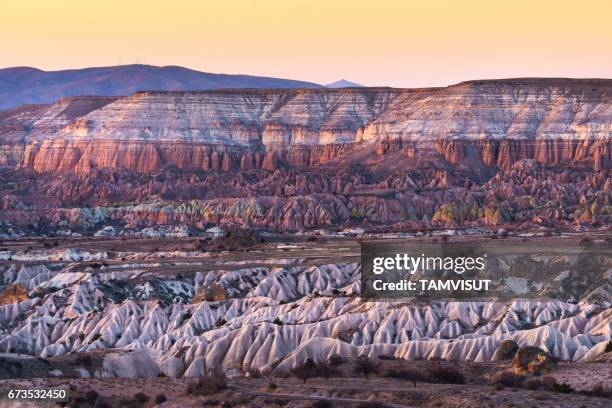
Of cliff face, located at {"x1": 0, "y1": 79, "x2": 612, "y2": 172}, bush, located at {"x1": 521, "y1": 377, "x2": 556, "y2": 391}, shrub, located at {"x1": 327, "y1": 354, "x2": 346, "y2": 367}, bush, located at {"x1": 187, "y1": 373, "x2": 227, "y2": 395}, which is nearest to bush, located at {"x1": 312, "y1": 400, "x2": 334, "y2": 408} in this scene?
bush, located at {"x1": 187, "y1": 373, "x2": 227, "y2": 395}

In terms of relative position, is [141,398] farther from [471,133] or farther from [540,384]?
[471,133]

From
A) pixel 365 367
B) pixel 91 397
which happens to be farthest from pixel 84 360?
pixel 365 367

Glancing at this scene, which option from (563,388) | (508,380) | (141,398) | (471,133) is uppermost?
(471,133)

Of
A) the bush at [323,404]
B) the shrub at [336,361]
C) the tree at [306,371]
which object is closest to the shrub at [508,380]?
the shrub at [336,361]

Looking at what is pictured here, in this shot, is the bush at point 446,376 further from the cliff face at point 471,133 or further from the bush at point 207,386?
the cliff face at point 471,133

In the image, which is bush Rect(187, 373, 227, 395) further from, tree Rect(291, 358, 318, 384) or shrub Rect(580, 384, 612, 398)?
shrub Rect(580, 384, 612, 398)

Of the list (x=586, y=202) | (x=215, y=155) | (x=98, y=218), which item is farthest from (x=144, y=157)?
(x=586, y=202)
